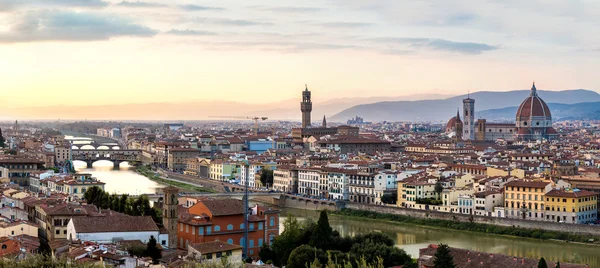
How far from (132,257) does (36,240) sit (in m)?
3.42

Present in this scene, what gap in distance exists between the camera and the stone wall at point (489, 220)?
23.0 metres

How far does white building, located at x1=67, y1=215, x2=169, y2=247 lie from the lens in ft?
52.3

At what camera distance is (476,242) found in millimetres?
22859

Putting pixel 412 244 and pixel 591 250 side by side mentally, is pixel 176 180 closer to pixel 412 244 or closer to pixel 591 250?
pixel 412 244

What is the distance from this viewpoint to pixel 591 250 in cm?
2138

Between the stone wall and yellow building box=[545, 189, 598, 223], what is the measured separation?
77cm

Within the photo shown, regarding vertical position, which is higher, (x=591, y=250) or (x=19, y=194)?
(x=19, y=194)

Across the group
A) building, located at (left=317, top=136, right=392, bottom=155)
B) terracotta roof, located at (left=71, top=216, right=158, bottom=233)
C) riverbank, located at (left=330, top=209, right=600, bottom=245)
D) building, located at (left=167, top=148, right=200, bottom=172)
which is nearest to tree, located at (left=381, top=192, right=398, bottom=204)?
riverbank, located at (left=330, top=209, right=600, bottom=245)

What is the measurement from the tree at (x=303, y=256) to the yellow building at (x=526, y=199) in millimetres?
10677

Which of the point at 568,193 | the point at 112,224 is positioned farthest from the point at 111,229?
the point at 568,193

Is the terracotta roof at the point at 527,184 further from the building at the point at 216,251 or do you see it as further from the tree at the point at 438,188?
the building at the point at 216,251

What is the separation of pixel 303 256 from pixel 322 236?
1.44 m

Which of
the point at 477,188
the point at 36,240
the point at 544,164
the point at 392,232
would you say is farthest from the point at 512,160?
the point at 36,240

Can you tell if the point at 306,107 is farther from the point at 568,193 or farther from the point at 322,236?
the point at 322,236
